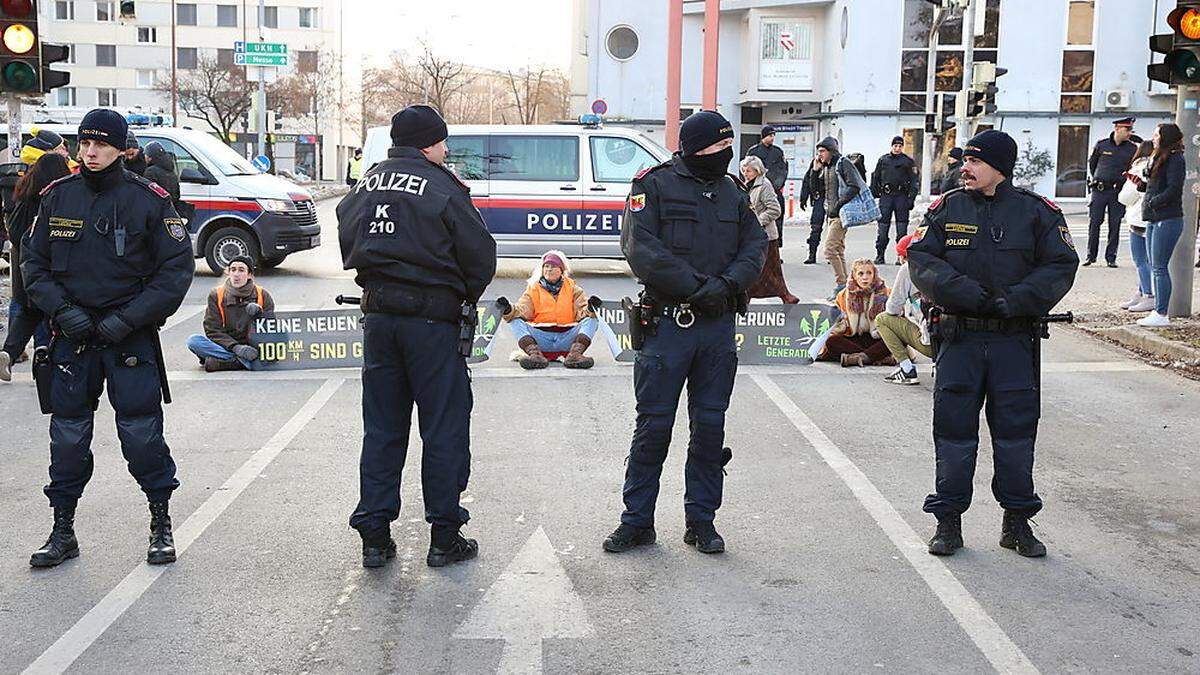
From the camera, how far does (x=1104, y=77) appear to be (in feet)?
123

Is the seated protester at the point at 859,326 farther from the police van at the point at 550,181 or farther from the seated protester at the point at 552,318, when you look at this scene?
the police van at the point at 550,181

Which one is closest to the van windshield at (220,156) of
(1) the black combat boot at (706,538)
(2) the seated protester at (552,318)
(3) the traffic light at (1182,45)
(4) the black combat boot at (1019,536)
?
(2) the seated protester at (552,318)

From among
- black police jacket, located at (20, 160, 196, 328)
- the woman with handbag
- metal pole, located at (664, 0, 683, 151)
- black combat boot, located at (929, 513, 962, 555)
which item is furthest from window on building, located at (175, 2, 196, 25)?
black combat boot, located at (929, 513, 962, 555)

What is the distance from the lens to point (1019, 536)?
588cm

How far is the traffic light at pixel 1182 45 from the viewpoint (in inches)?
439

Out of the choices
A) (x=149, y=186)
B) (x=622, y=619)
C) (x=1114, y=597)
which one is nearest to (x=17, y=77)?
(x=149, y=186)

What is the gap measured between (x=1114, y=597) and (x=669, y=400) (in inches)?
78.1

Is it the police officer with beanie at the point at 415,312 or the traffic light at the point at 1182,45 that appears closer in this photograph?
the police officer with beanie at the point at 415,312

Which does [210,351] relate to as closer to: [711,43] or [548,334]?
[548,334]

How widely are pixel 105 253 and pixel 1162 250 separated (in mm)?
10195

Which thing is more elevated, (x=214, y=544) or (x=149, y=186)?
(x=149, y=186)

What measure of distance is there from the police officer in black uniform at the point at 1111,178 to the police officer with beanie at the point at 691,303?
13.7m

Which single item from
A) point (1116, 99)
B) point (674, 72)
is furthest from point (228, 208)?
point (1116, 99)

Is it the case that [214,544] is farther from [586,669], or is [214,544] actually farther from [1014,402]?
[1014,402]
